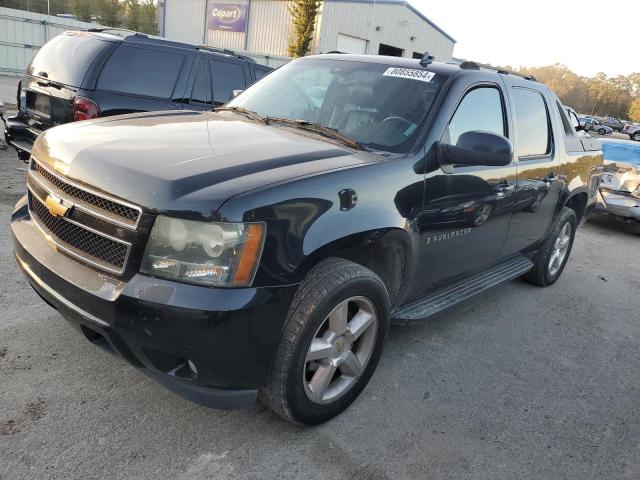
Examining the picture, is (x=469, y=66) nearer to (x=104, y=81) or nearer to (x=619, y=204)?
(x=104, y=81)

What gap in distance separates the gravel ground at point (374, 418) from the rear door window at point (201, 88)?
3247mm

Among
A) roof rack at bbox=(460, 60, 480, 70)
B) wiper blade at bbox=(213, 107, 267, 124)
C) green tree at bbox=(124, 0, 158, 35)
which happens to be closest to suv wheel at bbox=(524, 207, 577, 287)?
roof rack at bbox=(460, 60, 480, 70)

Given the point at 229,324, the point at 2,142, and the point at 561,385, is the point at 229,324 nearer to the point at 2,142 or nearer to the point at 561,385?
the point at 561,385

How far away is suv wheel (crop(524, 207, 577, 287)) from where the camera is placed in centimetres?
508

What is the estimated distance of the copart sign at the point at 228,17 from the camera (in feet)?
104

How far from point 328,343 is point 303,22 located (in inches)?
1110

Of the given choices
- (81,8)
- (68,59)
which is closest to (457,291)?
(68,59)

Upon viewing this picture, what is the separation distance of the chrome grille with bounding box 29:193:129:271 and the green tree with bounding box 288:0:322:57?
2685 centimetres

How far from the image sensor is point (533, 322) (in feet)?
14.9

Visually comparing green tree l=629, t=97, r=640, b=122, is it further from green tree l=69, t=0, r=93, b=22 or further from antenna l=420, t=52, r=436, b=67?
antenna l=420, t=52, r=436, b=67

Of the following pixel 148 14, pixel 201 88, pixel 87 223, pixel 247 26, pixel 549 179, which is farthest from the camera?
pixel 148 14

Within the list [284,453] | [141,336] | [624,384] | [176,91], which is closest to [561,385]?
[624,384]

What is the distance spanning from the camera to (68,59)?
5852 millimetres

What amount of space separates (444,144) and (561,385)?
5.84 feet
